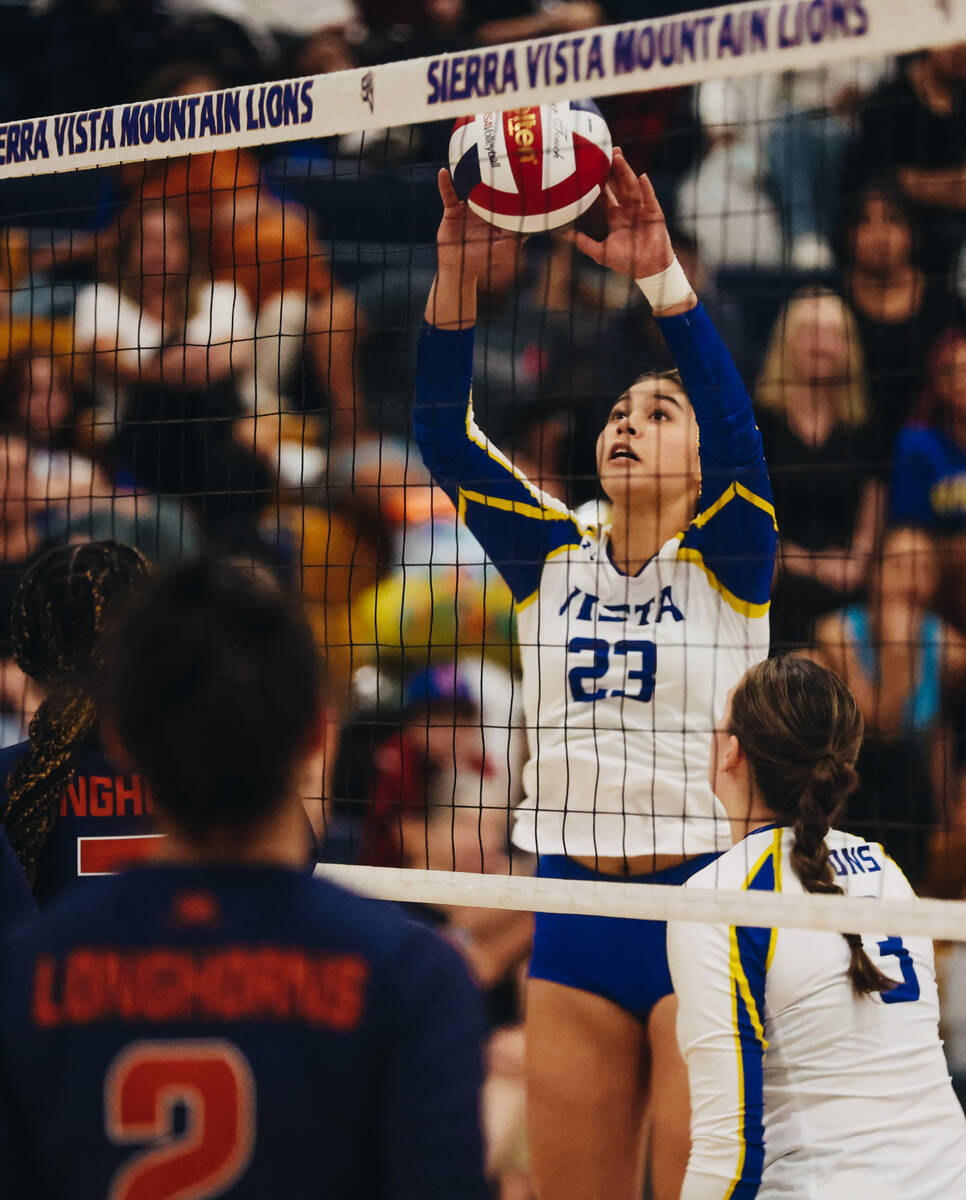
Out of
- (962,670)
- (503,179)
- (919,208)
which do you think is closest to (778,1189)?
(503,179)

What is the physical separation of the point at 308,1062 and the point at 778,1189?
3.94 ft

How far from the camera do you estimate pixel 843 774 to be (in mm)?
2301

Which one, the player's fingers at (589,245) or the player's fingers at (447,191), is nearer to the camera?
the player's fingers at (589,245)

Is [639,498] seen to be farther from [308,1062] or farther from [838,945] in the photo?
[308,1062]

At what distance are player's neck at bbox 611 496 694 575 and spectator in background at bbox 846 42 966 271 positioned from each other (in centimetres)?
236

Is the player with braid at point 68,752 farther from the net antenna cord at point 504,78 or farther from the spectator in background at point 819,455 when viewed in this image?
the spectator in background at point 819,455

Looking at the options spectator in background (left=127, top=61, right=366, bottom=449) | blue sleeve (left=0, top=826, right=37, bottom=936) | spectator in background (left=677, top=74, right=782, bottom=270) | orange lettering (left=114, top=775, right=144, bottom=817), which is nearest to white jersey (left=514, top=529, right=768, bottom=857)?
Answer: orange lettering (left=114, top=775, right=144, bottom=817)

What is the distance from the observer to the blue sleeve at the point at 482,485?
3180 millimetres

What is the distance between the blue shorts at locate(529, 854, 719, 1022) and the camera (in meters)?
2.96

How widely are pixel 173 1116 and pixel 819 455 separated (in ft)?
13.5

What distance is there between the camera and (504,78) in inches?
104

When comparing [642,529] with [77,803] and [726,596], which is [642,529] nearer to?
[726,596]

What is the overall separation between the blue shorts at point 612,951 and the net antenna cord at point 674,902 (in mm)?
340

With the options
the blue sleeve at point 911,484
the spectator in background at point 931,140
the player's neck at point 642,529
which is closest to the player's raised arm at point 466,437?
the player's neck at point 642,529
